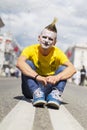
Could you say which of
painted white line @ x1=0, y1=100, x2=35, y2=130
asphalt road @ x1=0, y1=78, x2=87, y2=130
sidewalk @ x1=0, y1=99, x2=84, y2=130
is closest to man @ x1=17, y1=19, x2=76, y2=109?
asphalt road @ x1=0, y1=78, x2=87, y2=130

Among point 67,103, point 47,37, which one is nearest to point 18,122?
point 47,37

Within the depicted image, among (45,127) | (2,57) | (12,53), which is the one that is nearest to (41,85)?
(45,127)

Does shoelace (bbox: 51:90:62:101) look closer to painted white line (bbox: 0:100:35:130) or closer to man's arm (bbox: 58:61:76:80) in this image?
man's arm (bbox: 58:61:76:80)

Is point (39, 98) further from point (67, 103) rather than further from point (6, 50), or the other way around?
point (6, 50)

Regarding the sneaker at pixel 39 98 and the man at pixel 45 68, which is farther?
the man at pixel 45 68

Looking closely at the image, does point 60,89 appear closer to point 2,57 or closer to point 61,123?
point 61,123

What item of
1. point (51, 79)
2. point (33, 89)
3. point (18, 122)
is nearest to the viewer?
point (18, 122)

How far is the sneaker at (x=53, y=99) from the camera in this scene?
7.06 m

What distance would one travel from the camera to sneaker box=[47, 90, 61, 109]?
7062 millimetres

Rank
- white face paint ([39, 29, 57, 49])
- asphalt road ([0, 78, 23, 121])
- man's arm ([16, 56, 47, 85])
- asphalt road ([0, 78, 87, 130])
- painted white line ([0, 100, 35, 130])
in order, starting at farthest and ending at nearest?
white face paint ([39, 29, 57, 49]), man's arm ([16, 56, 47, 85]), asphalt road ([0, 78, 23, 121]), asphalt road ([0, 78, 87, 130]), painted white line ([0, 100, 35, 130])

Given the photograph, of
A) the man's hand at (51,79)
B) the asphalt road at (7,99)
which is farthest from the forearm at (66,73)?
the asphalt road at (7,99)

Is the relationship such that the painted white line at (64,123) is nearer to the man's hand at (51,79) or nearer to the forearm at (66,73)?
the man's hand at (51,79)

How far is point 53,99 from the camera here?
281 inches

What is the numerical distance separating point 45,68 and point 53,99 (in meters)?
1.07
